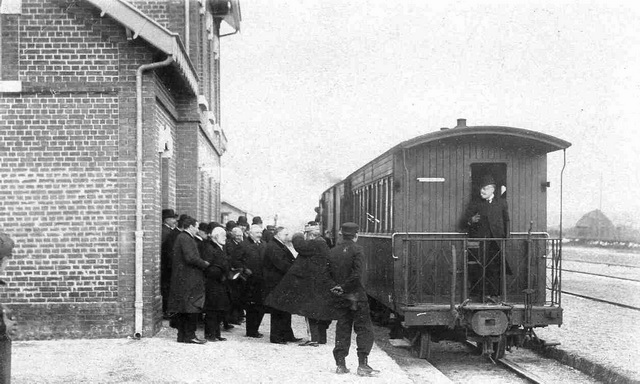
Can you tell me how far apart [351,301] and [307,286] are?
1.88 metres

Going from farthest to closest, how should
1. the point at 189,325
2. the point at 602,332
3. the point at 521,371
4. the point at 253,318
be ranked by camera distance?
the point at 602,332 < the point at 253,318 < the point at 189,325 < the point at 521,371

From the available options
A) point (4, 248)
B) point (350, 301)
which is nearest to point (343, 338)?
point (350, 301)

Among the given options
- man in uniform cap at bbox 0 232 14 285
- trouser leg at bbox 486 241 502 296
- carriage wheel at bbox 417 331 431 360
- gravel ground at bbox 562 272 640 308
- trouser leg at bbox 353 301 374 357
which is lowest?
gravel ground at bbox 562 272 640 308

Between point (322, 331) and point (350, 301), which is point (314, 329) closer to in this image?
point (322, 331)

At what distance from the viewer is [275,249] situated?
10.2m

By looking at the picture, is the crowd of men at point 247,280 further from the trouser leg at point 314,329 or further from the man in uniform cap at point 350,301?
the man in uniform cap at point 350,301

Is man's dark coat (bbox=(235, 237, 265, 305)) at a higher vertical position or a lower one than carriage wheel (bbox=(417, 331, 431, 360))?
higher

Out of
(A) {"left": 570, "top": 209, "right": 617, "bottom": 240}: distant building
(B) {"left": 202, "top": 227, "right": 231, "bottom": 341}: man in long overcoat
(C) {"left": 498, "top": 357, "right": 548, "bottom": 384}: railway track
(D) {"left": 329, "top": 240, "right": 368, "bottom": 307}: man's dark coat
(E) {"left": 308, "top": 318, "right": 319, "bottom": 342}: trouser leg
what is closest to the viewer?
(D) {"left": 329, "top": 240, "right": 368, "bottom": 307}: man's dark coat

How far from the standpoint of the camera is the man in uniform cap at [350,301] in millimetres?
7969

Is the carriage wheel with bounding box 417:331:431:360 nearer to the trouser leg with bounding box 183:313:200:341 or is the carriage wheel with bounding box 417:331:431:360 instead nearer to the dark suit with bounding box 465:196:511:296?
the dark suit with bounding box 465:196:511:296

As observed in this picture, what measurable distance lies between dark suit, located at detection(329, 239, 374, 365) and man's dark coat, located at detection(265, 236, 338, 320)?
→ 1.45 m

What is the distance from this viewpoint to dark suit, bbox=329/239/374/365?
797 cm

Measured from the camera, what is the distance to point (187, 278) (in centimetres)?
941

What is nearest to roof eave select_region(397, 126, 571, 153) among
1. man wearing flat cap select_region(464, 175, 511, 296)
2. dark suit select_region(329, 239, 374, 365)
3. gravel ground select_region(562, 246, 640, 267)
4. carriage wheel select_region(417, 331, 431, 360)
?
man wearing flat cap select_region(464, 175, 511, 296)
